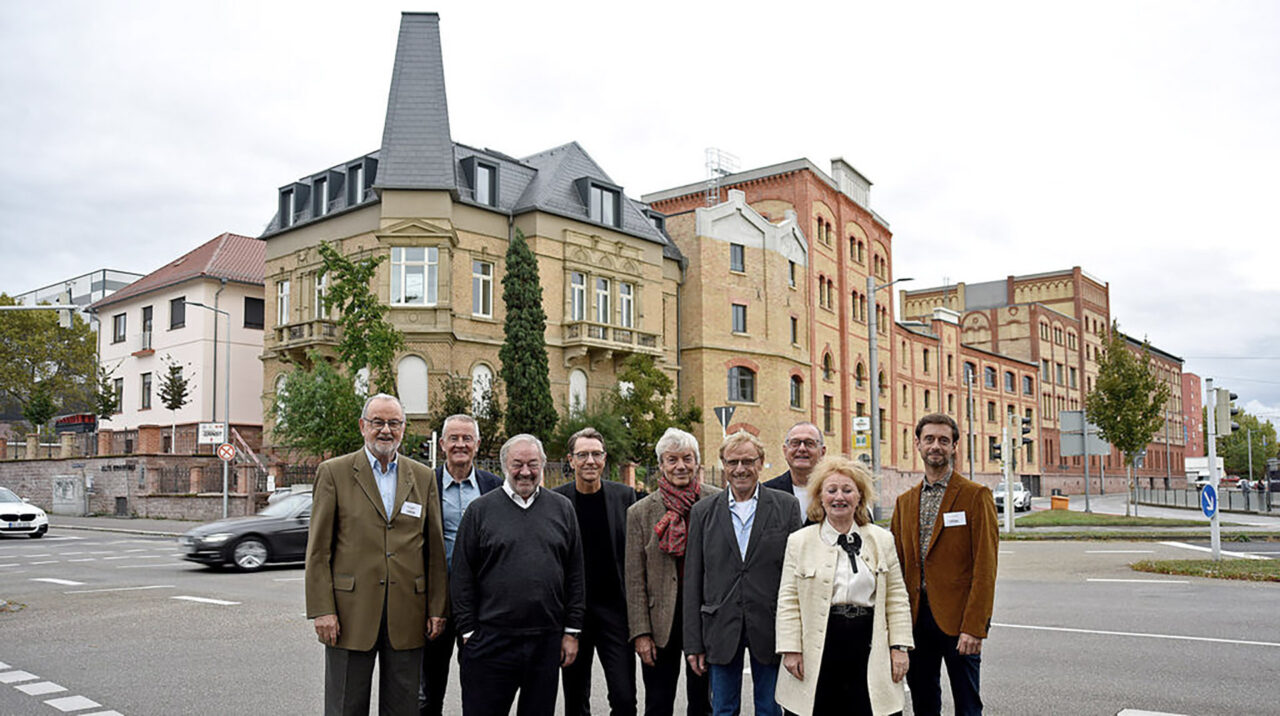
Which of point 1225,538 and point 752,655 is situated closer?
point 752,655

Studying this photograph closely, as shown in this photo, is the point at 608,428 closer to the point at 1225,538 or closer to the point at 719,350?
the point at 719,350

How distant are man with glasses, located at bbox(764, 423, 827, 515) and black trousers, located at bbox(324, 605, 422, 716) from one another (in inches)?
99.1

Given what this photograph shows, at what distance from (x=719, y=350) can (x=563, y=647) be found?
39.8m

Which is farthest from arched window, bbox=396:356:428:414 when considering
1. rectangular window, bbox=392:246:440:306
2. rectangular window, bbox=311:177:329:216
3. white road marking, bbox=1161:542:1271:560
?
white road marking, bbox=1161:542:1271:560

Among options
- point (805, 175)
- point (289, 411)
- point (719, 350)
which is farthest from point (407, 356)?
point (805, 175)

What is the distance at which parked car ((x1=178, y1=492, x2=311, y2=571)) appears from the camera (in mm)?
17953

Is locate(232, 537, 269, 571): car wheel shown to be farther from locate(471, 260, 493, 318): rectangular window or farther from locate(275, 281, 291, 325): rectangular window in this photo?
locate(275, 281, 291, 325): rectangular window

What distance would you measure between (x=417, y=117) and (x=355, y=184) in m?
3.67

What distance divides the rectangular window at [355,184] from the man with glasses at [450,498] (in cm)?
3260

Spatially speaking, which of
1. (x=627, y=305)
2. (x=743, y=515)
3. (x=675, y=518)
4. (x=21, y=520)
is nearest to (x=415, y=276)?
(x=627, y=305)

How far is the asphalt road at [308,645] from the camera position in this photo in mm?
7551

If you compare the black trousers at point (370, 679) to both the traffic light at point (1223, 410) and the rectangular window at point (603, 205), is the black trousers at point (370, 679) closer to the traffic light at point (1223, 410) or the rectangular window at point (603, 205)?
the traffic light at point (1223, 410)

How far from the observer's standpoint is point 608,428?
3588 centimetres

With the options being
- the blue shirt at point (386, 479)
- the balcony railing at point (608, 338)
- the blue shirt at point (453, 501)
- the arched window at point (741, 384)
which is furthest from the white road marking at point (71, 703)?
the arched window at point (741, 384)
